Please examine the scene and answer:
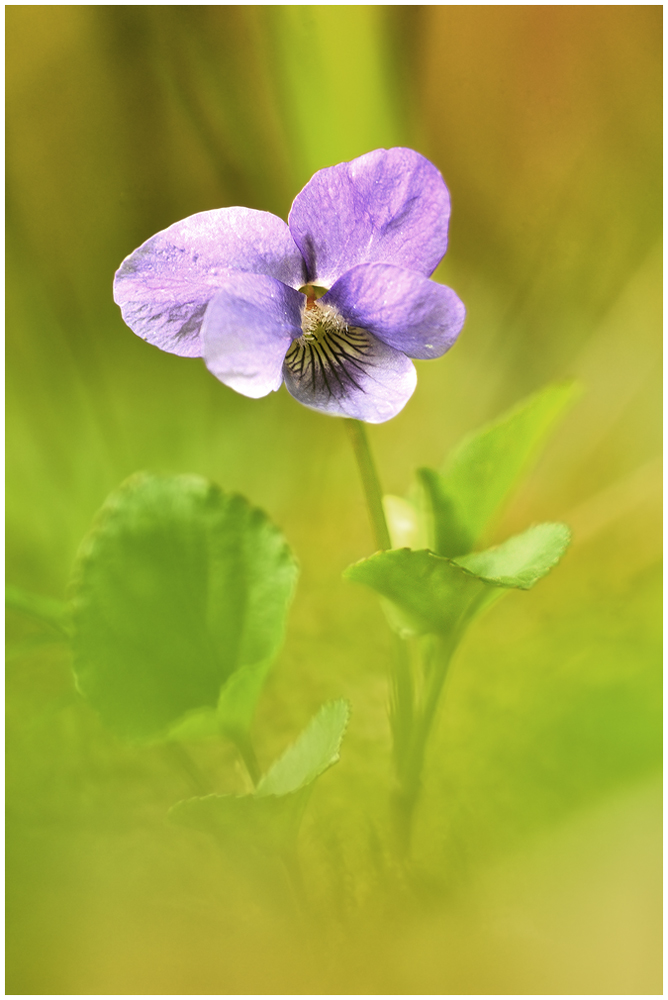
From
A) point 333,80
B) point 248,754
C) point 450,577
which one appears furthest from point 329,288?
point 333,80

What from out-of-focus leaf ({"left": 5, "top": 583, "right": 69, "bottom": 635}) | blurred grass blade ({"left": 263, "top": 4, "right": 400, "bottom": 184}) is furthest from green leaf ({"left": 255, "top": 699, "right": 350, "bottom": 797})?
blurred grass blade ({"left": 263, "top": 4, "right": 400, "bottom": 184})

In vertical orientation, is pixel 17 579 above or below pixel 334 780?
above

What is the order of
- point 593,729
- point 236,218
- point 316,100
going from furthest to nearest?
point 316,100, point 593,729, point 236,218

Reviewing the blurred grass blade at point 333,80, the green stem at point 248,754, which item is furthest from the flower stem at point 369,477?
the blurred grass blade at point 333,80

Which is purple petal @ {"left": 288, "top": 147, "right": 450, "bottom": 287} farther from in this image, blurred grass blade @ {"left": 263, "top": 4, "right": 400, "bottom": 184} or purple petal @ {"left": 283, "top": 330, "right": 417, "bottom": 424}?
blurred grass blade @ {"left": 263, "top": 4, "right": 400, "bottom": 184}

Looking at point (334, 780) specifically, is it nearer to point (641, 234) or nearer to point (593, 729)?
point (593, 729)

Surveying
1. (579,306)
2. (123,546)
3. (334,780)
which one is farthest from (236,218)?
(579,306)
